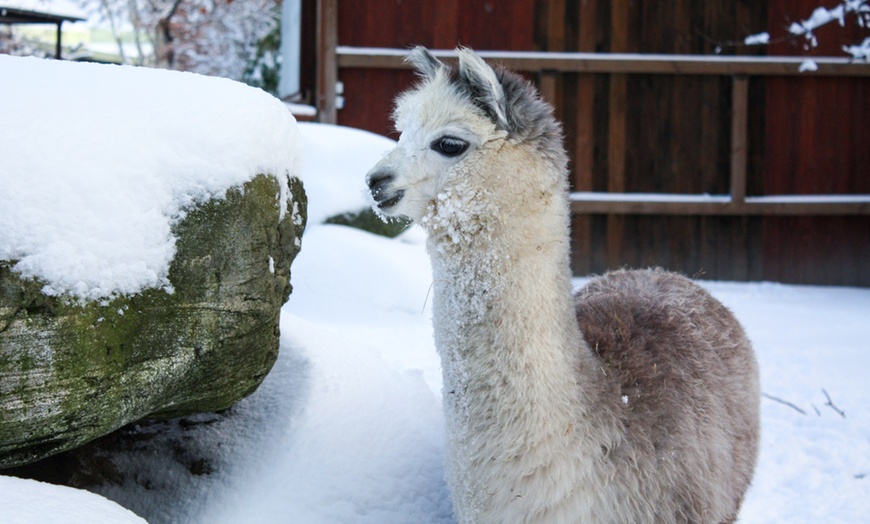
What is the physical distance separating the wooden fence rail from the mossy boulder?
6230mm

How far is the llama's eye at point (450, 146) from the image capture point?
227 centimetres

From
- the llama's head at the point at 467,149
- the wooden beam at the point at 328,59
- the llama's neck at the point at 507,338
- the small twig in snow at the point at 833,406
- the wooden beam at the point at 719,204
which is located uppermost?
the wooden beam at the point at 328,59

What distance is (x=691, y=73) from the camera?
875cm

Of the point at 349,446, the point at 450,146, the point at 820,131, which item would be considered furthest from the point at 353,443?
the point at 820,131

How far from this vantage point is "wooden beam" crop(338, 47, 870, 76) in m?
8.64

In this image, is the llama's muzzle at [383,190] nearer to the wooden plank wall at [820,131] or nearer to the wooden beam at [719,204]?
the wooden beam at [719,204]

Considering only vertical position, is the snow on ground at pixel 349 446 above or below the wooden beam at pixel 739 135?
below

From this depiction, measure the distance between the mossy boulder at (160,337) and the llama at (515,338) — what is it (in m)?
0.42

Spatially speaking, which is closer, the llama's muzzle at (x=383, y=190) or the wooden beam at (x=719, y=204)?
the llama's muzzle at (x=383, y=190)

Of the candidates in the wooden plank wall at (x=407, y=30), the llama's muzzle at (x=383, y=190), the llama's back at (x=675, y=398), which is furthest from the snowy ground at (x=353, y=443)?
the wooden plank wall at (x=407, y=30)

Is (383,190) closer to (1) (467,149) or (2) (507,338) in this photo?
(1) (467,149)

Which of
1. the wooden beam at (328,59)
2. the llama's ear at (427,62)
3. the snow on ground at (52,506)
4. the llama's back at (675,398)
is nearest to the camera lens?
the snow on ground at (52,506)

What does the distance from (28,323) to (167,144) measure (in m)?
0.61

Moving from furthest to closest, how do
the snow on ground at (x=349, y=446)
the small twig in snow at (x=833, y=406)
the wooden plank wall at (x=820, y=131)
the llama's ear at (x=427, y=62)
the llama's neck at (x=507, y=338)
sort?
the wooden plank wall at (x=820, y=131), the small twig in snow at (x=833, y=406), the snow on ground at (x=349, y=446), the llama's ear at (x=427, y=62), the llama's neck at (x=507, y=338)
